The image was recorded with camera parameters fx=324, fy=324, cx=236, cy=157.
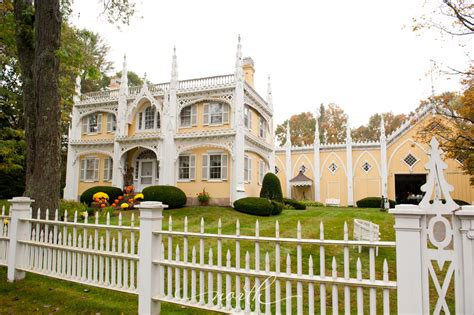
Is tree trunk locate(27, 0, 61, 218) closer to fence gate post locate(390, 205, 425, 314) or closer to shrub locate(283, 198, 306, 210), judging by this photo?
fence gate post locate(390, 205, 425, 314)

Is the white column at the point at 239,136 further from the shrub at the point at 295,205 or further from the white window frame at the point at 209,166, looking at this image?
the shrub at the point at 295,205

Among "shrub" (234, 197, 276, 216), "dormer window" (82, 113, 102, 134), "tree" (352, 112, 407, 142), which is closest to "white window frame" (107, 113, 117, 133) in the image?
"dormer window" (82, 113, 102, 134)

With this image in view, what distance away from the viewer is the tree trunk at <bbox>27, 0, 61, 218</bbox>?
22.9 feet

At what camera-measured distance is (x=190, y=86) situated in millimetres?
20828

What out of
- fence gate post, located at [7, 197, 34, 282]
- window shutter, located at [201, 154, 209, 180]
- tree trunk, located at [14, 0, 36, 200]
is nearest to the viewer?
fence gate post, located at [7, 197, 34, 282]

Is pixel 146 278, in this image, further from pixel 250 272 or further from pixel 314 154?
pixel 314 154

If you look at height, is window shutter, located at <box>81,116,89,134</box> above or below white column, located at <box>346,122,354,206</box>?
above

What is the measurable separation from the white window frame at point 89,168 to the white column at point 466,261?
24.1 metres

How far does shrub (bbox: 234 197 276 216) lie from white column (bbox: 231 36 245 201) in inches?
56.7

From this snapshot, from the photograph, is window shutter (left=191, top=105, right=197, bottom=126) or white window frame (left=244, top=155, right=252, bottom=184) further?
white window frame (left=244, top=155, right=252, bottom=184)

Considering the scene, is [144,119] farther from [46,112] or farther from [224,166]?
[46,112]

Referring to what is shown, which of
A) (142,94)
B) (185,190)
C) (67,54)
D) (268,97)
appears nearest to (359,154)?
(268,97)

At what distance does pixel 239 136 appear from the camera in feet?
61.4

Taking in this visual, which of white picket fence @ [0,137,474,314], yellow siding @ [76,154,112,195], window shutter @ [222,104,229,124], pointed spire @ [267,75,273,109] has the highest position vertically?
pointed spire @ [267,75,273,109]
